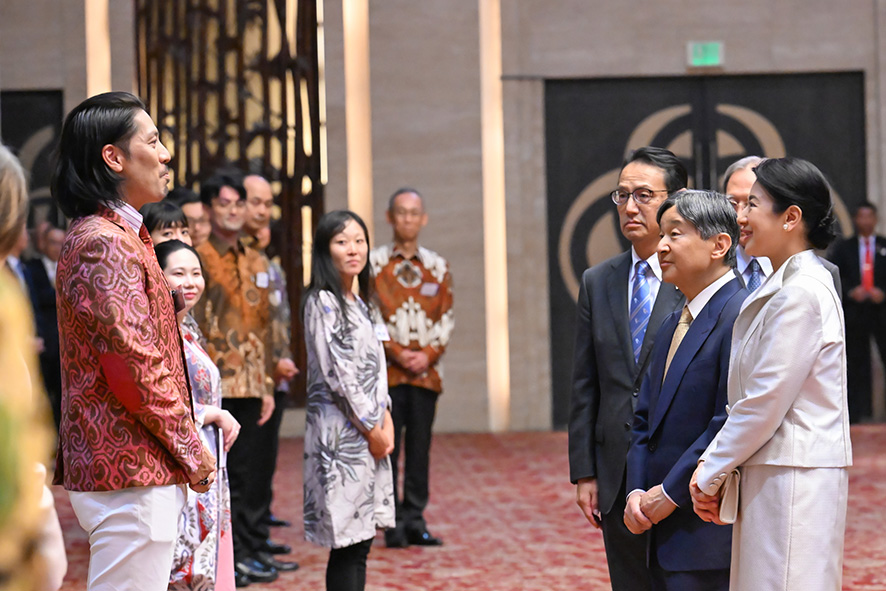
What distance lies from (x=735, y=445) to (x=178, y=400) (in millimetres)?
1183

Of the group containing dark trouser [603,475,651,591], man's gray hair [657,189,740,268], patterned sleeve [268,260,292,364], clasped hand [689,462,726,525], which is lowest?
dark trouser [603,475,651,591]

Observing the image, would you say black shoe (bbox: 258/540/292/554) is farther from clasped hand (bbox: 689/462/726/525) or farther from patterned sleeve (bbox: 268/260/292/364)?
clasped hand (bbox: 689/462/726/525)

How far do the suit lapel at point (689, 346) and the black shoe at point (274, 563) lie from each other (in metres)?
2.58

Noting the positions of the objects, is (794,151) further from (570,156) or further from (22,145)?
(22,145)

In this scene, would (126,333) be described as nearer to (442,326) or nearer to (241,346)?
(241,346)

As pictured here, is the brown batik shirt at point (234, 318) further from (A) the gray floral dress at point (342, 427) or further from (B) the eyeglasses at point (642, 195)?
(B) the eyeglasses at point (642, 195)

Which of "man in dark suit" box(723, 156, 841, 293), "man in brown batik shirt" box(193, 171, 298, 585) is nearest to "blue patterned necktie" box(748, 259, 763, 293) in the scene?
"man in dark suit" box(723, 156, 841, 293)

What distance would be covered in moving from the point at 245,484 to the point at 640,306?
7.91 feet

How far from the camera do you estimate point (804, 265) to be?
2.43 meters

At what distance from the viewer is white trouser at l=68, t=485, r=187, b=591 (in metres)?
2.30

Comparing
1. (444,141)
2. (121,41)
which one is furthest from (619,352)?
(121,41)

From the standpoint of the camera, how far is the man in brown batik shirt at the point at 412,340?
546 centimetres

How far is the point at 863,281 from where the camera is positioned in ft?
30.2

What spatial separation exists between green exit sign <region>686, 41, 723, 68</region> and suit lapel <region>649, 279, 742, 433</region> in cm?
719
